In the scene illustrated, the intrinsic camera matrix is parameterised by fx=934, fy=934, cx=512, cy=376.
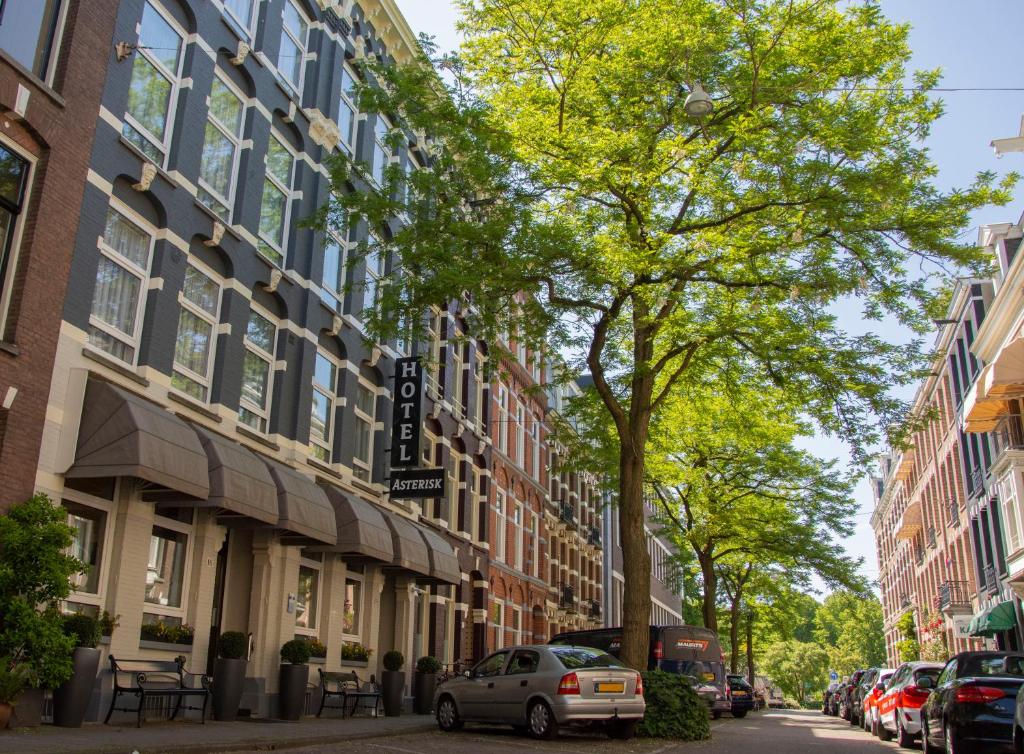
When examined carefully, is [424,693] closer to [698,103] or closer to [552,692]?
[552,692]

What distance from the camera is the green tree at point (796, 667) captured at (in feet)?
348

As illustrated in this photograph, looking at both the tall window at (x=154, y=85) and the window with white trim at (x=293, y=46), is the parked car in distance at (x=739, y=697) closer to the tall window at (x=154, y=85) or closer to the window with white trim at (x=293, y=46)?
the window with white trim at (x=293, y=46)

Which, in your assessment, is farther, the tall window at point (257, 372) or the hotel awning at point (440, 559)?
the hotel awning at point (440, 559)

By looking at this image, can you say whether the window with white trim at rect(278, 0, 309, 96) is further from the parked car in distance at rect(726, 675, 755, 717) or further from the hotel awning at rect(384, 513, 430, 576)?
the parked car in distance at rect(726, 675, 755, 717)

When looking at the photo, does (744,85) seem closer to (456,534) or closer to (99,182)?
(99,182)

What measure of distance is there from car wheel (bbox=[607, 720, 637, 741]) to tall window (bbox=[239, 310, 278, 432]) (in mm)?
8556

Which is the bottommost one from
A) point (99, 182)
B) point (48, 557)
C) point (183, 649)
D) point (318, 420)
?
point (183, 649)

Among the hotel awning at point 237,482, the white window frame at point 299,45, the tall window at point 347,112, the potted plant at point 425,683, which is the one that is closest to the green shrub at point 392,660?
the potted plant at point 425,683

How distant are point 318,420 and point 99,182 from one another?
26.1 feet

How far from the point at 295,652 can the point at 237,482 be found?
12.2ft

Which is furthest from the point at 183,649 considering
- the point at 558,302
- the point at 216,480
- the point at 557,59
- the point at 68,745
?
the point at 557,59

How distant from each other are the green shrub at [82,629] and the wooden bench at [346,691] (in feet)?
22.7

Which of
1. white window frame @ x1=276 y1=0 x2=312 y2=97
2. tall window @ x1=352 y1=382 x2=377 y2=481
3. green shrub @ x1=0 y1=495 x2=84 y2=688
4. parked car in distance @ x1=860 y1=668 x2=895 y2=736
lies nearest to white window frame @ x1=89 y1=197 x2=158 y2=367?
green shrub @ x1=0 y1=495 x2=84 y2=688

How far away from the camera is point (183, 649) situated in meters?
15.1
